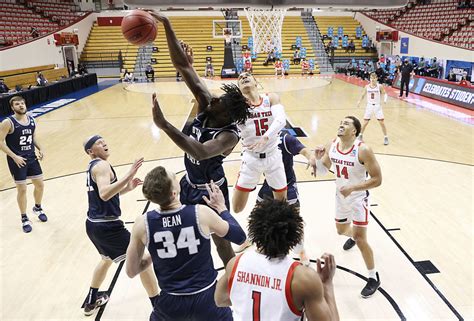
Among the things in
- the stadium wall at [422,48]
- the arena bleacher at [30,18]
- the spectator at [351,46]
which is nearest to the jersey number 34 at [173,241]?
the arena bleacher at [30,18]

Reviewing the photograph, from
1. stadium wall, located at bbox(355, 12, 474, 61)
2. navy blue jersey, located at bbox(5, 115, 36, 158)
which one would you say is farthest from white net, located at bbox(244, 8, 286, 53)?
stadium wall, located at bbox(355, 12, 474, 61)

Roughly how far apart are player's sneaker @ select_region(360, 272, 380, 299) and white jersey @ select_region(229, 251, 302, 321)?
2261 millimetres

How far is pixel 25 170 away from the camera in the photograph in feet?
19.1

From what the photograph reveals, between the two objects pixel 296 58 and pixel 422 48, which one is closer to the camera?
pixel 422 48

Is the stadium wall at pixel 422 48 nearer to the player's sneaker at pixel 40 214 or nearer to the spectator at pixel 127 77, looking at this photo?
the spectator at pixel 127 77

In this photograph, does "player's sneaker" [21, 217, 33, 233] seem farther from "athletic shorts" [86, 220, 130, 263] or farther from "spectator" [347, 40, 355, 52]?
"spectator" [347, 40, 355, 52]

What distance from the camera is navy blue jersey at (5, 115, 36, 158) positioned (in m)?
5.73

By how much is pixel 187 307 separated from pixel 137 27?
253 cm

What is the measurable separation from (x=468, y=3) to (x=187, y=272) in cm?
2857

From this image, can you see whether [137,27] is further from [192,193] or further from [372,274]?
[372,274]

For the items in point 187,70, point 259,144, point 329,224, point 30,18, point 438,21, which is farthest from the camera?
point 438,21

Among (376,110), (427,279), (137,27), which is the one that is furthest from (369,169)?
(376,110)

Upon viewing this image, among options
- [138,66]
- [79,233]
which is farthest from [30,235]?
[138,66]

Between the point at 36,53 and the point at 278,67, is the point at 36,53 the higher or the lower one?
the higher one
